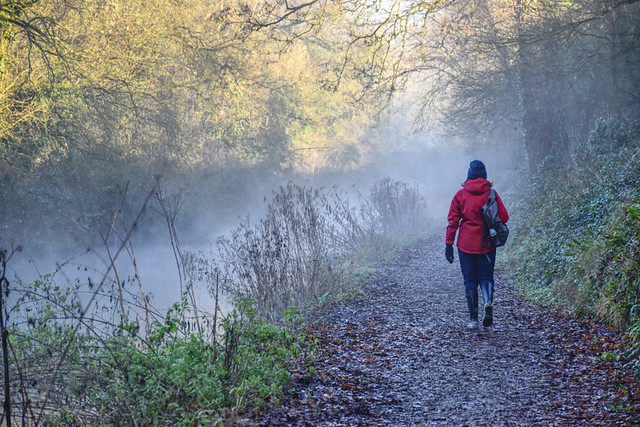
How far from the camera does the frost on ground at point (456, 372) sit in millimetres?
4734

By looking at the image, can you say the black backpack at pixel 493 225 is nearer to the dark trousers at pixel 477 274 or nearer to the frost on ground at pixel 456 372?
the dark trousers at pixel 477 274

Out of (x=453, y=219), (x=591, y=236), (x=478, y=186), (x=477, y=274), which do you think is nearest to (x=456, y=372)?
(x=477, y=274)

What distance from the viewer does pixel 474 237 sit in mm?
7578

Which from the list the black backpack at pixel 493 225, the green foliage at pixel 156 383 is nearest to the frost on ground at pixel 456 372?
the green foliage at pixel 156 383

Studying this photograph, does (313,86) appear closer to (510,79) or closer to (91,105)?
(510,79)

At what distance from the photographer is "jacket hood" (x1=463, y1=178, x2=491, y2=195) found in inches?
299

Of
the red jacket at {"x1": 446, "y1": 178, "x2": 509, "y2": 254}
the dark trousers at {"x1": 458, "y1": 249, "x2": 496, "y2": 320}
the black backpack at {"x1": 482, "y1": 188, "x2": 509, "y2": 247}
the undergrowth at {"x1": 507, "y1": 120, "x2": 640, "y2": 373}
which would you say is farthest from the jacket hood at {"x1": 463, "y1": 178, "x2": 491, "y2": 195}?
the undergrowth at {"x1": 507, "y1": 120, "x2": 640, "y2": 373}

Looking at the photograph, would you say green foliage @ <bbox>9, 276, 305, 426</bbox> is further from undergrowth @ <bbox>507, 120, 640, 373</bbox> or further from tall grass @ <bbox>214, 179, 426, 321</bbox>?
undergrowth @ <bbox>507, 120, 640, 373</bbox>

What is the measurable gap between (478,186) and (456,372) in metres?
2.68

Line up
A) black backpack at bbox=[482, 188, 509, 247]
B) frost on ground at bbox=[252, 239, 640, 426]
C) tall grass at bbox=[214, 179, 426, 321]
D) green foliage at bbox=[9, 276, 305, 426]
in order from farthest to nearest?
tall grass at bbox=[214, 179, 426, 321], black backpack at bbox=[482, 188, 509, 247], frost on ground at bbox=[252, 239, 640, 426], green foliage at bbox=[9, 276, 305, 426]

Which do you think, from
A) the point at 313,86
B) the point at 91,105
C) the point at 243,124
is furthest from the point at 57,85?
the point at 313,86

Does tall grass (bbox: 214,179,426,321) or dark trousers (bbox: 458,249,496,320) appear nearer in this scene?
dark trousers (bbox: 458,249,496,320)

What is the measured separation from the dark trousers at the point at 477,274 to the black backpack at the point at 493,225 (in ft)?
0.78

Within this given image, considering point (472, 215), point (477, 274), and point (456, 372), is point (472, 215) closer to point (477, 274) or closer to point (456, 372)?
point (477, 274)
